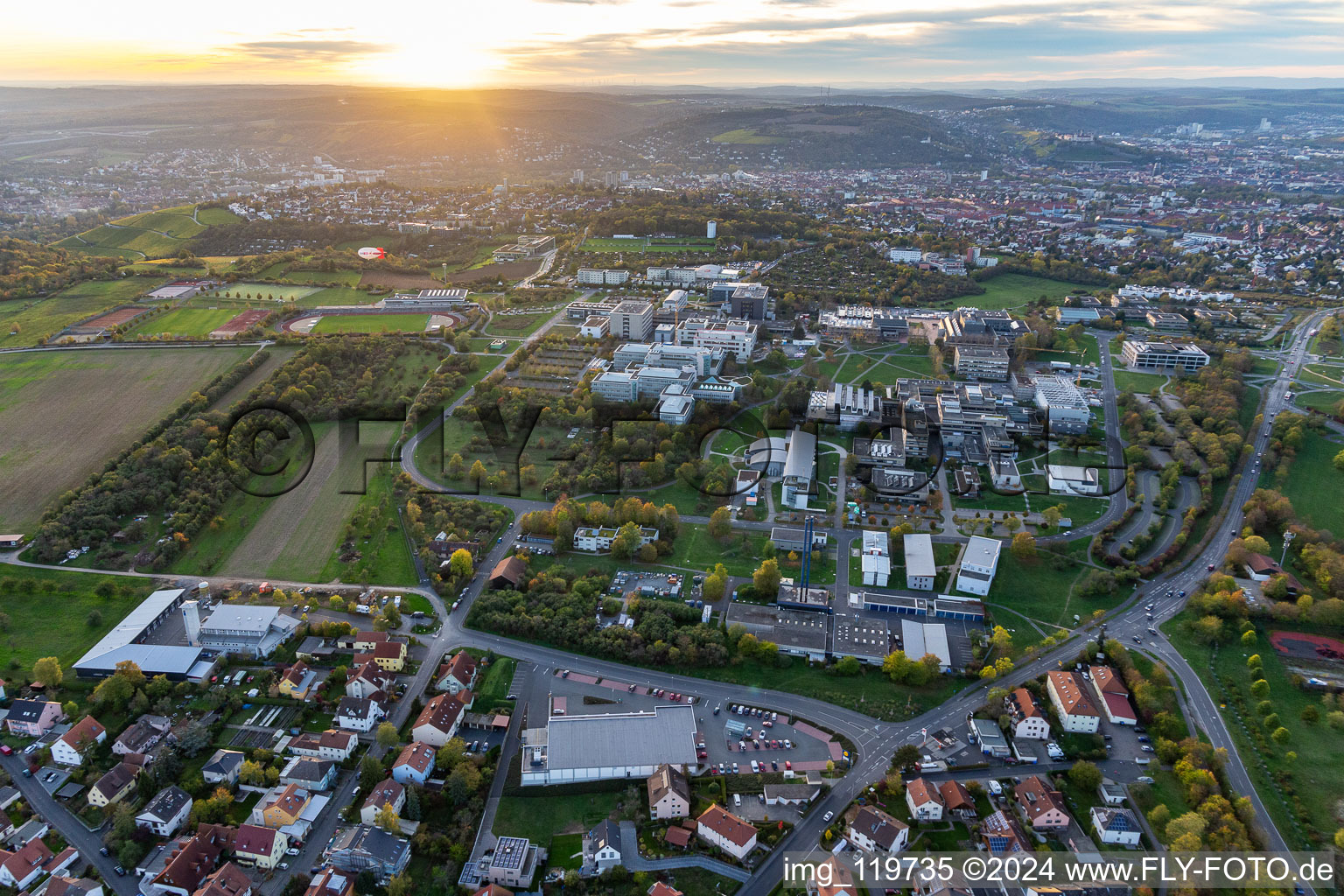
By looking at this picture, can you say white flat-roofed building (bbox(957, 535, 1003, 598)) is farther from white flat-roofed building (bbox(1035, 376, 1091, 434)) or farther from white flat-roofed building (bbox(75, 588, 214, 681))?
white flat-roofed building (bbox(75, 588, 214, 681))

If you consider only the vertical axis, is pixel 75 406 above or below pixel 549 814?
above

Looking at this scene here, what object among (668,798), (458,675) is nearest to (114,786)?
(458,675)

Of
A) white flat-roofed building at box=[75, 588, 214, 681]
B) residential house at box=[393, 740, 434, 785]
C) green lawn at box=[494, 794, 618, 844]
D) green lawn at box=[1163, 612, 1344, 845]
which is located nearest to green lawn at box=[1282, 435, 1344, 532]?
green lawn at box=[1163, 612, 1344, 845]

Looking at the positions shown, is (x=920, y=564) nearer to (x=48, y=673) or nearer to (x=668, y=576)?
(x=668, y=576)

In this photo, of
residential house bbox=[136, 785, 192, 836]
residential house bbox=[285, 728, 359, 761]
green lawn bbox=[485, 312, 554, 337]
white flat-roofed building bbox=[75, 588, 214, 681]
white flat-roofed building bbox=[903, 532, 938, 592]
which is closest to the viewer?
residential house bbox=[136, 785, 192, 836]

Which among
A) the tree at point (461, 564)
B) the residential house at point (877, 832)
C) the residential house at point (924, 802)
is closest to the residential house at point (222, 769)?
the tree at point (461, 564)
